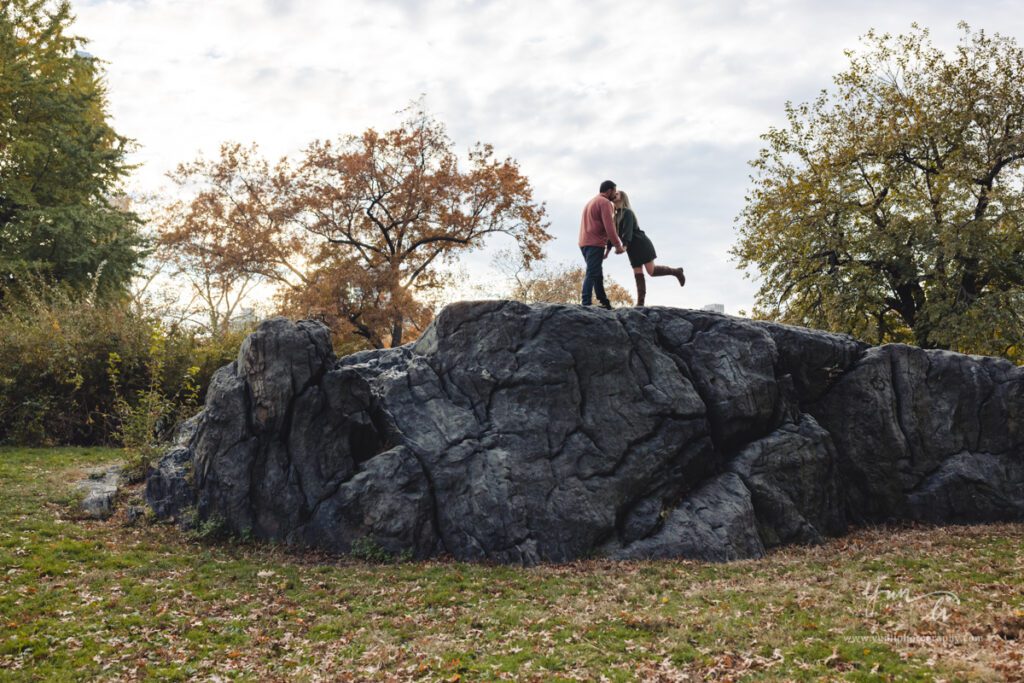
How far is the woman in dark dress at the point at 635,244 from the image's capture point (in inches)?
655

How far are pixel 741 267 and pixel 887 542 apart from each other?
20.6 meters

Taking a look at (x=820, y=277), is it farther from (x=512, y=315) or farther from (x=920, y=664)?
(x=920, y=664)

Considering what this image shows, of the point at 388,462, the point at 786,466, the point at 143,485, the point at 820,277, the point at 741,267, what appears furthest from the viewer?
the point at 741,267

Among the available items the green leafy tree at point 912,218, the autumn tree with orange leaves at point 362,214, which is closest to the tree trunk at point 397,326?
the autumn tree with orange leaves at point 362,214

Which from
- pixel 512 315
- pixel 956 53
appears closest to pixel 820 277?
pixel 956 53

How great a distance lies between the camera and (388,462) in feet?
48.3

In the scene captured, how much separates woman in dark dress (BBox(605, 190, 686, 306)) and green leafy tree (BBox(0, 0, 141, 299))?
79.6 ft

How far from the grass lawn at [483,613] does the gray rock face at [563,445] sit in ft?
3.08

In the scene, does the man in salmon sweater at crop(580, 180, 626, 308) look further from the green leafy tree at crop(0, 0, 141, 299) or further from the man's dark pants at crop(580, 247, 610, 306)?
the green leafy tree at crop(0, 0, 141, 299)

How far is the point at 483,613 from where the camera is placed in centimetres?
1081

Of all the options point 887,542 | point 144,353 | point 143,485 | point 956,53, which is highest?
point 956,53

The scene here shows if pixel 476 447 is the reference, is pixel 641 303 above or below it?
above

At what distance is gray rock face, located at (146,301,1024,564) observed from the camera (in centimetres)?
1440

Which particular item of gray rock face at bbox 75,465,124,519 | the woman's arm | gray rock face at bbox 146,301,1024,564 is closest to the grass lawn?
gray rock face at bbox 75,465,124,519
